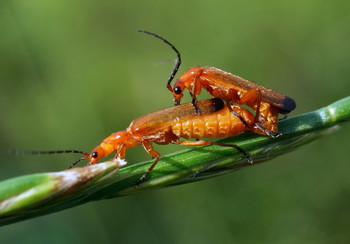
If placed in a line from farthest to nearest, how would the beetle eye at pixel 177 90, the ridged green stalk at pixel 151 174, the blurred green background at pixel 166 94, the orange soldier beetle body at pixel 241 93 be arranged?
the blurred green background at pixel 166 94, the beetle eye at pixel 177 90, the orange soldier beetle body at pixel 241 93, the ridged green stalk at pixel 151 174

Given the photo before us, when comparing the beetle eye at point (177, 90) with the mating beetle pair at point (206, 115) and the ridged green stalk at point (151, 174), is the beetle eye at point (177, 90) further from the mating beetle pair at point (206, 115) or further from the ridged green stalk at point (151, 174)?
the ridged green stalk at point (151, 174)

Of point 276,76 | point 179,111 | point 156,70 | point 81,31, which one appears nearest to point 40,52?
point 81,31

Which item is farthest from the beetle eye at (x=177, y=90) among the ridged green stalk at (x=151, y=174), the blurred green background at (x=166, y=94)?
the blurred green background at (x=166, y=94)

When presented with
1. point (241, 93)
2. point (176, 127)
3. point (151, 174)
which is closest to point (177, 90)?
point (176, 127)

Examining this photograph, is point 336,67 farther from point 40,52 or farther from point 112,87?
point 40,52

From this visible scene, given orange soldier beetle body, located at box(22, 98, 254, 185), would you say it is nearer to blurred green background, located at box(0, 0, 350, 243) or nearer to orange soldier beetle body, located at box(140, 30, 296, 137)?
orange soldier beetle body, located at box(140, 30, 296, 137)
